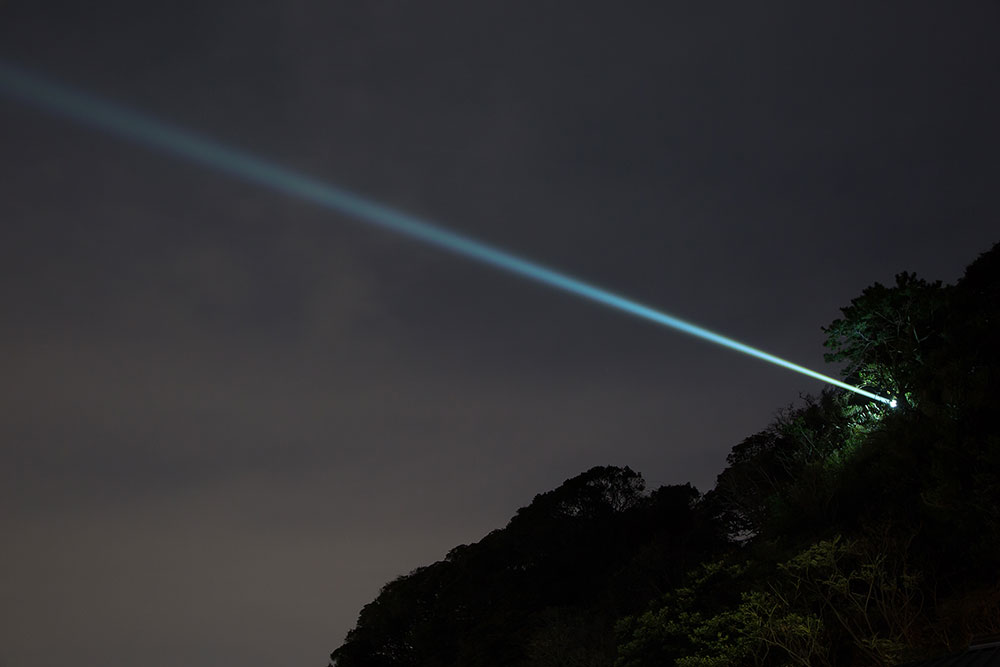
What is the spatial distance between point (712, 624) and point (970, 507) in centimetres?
759

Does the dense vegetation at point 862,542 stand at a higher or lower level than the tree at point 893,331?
lower

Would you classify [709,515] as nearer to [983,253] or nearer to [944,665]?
[983,253]

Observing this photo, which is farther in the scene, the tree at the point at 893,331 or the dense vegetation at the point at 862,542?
the tree at the point at 893,331

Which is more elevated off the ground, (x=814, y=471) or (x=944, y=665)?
(x=814, y=471)

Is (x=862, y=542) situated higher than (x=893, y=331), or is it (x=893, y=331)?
(x=893, y=331)

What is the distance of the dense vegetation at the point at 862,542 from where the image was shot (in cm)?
1820

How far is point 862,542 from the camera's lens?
18938 millimetres

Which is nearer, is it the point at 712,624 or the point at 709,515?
the point at 712,624

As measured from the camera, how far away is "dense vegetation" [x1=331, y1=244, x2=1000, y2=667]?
18.2m

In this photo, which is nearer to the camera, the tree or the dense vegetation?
the dense vegetation

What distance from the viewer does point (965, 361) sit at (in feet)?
67.7

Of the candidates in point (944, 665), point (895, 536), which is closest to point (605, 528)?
point (895, 536)

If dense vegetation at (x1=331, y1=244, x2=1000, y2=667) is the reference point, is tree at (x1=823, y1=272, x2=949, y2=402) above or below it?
above

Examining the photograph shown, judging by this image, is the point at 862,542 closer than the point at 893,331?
Yes
